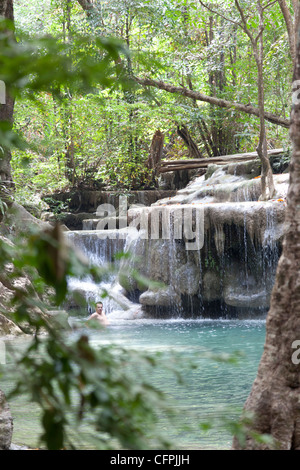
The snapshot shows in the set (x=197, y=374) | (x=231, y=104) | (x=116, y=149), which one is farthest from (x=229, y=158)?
(x=197, y=374)

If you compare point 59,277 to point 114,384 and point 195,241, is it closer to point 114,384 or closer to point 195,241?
point 114,384

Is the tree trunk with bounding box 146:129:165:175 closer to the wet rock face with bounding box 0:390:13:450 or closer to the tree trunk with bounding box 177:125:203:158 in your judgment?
the tree trunk with bounding box 177:125:203:158

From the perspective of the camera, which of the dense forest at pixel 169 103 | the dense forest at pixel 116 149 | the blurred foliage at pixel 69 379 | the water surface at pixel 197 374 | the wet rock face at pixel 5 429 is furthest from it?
the dense forest at pixel 169 103

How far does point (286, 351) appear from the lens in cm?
305

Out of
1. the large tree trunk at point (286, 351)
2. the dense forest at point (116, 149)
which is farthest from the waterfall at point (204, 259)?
the large tree trunk at point (286, 351)

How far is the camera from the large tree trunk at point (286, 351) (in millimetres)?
3027

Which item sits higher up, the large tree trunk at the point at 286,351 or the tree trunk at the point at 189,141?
the tree trunk at the point at 189,141

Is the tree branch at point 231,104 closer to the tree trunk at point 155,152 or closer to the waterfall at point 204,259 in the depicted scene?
the waterfall at point 204,259

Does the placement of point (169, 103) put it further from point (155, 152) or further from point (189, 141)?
point (189, 141)

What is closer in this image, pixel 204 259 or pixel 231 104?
pixel 204 259

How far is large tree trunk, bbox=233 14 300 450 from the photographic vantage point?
303 cm

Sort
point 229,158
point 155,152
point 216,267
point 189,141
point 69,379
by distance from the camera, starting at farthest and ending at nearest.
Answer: point 189,141
point 155,152
point 229,158
point 216,267
point 69,379

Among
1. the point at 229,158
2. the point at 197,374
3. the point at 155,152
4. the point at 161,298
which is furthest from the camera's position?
the point at 155,152

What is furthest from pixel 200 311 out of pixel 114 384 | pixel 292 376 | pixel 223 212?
pixel 114 384
